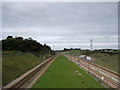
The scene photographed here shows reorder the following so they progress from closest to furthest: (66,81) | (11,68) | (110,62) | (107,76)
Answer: (66,81), (107,76), (11,68), (110,62)

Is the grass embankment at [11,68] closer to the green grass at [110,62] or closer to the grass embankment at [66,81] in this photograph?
the grass embankment at [66,81]

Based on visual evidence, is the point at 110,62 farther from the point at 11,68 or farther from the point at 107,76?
the point at 11,68

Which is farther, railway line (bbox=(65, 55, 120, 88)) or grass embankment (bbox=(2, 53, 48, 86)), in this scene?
grass embankment (bbox=(2, 53, 48, 86))

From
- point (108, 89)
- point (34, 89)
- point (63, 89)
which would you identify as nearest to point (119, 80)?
point (108, 89)

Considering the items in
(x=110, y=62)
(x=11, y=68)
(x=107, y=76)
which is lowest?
(x=107, y=76)

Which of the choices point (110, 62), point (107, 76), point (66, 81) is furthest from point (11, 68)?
point (110, 62)

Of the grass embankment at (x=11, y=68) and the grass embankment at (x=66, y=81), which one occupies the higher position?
the grass embankment at (x=11, y=68)

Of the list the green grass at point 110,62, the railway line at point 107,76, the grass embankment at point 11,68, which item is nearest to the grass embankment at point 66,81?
the railway line at point 107,76

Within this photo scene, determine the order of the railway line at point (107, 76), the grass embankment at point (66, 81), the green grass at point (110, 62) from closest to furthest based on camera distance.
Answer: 1. the grass embankment at point (66, 81)
2. the railway line at point (107, 76)
3. the green grass at point (110, 62)

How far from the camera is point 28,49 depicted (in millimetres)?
98188

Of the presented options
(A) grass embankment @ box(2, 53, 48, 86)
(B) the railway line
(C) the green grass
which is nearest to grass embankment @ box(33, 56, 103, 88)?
(B) the railway line

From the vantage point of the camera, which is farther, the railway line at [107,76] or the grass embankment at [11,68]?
the grass embankment at [11,68]

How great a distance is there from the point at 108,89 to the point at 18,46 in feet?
256

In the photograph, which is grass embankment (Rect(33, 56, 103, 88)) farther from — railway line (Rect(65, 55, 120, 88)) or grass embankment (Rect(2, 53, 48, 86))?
grass embankment (Rect(2, 53, 48, 86))
